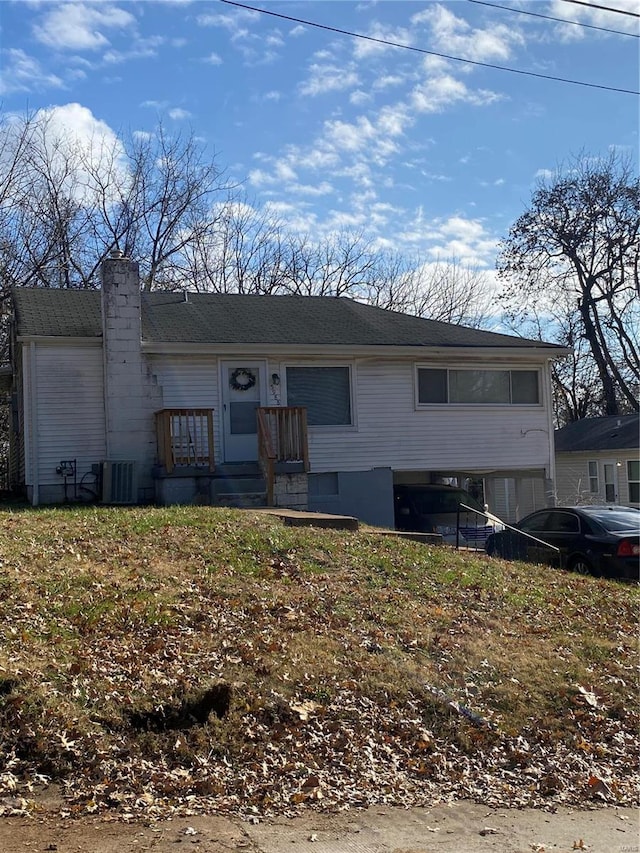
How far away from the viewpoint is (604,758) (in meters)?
6.60

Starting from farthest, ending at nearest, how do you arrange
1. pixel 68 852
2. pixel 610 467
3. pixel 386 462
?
pixel 610 467 → pixel 386 462 → pixel 68 852

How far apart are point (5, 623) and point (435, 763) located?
352cm

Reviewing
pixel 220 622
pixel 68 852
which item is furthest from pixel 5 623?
pixel 68 852

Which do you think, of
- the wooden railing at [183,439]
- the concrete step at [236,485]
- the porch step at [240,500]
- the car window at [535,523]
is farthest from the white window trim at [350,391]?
the car window at [535,523]

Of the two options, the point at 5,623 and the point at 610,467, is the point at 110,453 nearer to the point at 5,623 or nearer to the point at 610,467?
the point at 5,623

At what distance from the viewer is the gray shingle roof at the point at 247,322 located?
56.7ft

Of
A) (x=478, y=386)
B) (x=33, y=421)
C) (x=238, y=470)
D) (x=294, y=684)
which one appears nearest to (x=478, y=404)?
(x=478, y=386)

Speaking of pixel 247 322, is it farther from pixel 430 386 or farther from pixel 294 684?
pixel 294 684

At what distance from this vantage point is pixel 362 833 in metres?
5.10

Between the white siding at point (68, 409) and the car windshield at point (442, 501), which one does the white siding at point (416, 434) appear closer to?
the car windshield at point (442, 501)

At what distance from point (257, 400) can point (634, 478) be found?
1552cm

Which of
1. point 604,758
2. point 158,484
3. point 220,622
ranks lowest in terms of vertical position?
point 604,758

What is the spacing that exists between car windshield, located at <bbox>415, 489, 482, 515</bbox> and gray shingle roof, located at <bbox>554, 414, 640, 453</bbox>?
11819 millimetres

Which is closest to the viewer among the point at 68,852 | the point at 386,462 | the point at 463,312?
the point at 68,852
